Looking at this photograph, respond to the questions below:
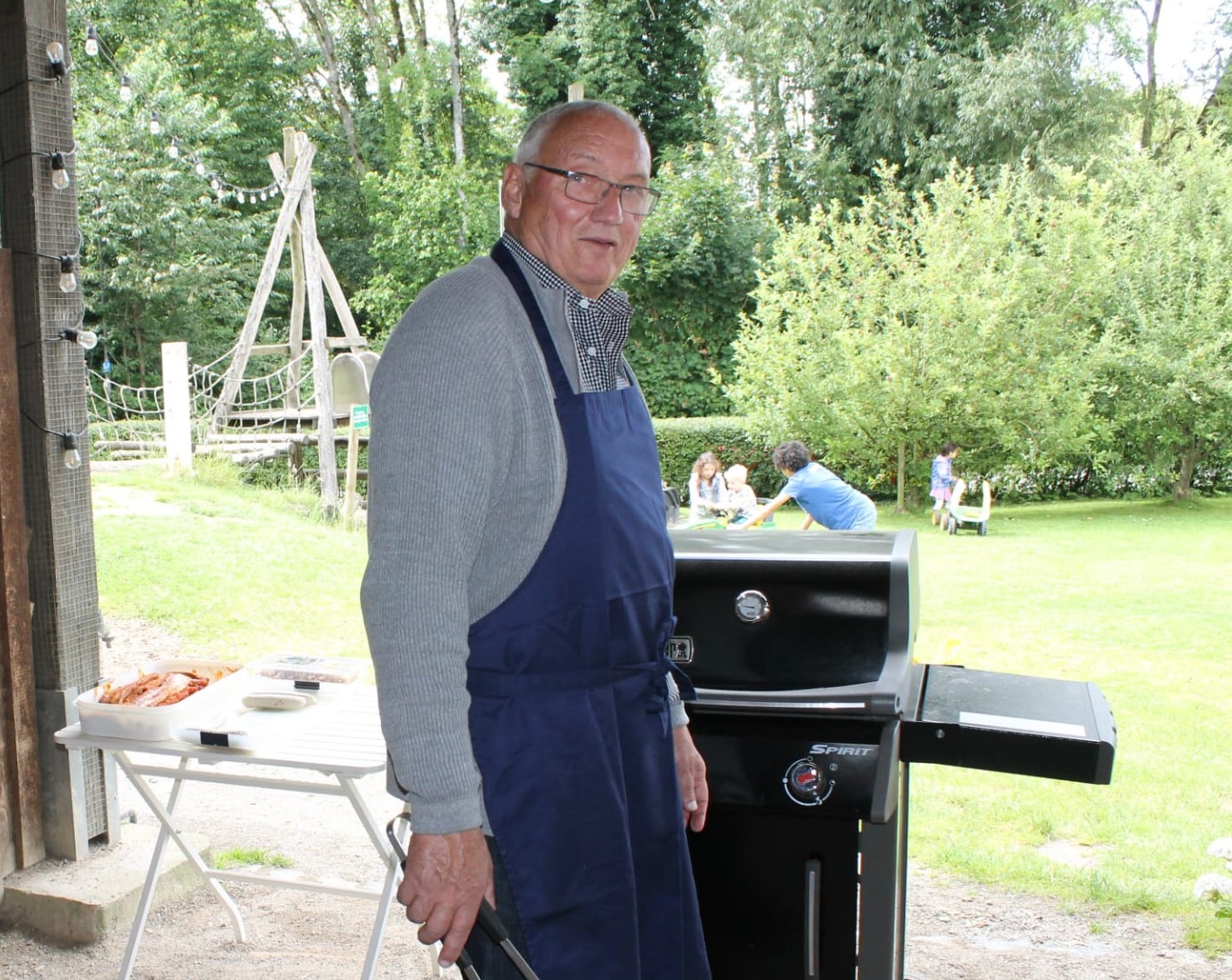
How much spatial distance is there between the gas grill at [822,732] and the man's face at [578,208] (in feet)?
2.09

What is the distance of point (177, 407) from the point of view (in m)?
7.19

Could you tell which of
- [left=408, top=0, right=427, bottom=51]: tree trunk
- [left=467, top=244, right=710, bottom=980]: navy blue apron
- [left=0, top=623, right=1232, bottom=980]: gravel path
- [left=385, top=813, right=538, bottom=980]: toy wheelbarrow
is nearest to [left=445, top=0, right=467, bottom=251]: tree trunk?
[left=408, top=0, right=427, bottom=51]: tree trunk

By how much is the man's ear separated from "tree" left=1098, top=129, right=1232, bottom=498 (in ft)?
27.4

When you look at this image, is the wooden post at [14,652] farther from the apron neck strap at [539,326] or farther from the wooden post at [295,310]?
the wooden post at [295,310]

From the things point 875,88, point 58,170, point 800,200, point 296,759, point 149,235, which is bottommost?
point 296,759

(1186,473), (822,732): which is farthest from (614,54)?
(822,732)

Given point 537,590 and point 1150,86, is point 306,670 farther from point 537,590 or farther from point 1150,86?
point 1150,86

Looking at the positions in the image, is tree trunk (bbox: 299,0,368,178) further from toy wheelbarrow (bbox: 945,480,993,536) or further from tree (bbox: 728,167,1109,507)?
toy wheelbarrow (bbox: 945,480,993,536)

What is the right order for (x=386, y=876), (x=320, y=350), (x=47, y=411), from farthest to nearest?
(x=320, y=350)
(x=47, y=411)
(x=386, y=876)

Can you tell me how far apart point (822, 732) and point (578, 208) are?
0.74 m

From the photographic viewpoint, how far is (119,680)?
203 cm

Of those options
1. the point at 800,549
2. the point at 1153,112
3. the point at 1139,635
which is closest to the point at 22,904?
the point at 800,549

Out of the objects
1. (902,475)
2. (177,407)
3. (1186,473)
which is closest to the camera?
(177,407)

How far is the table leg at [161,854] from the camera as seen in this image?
6.62 feet
